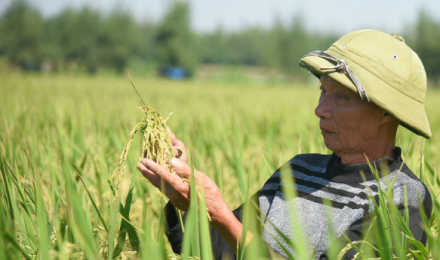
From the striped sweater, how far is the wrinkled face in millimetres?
56

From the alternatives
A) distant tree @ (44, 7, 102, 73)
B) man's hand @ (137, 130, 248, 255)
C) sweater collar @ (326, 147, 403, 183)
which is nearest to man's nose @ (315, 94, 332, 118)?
sweater collar @ (326, 147, 403, 183)

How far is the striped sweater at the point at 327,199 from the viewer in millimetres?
973

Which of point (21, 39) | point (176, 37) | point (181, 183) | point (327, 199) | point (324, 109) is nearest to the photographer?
point (181, 183)

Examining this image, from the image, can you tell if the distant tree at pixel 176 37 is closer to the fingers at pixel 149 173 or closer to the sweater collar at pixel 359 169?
the sweater collar at pixel 359 169

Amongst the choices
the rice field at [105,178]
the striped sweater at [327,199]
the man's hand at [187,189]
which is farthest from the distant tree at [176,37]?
the man's hand at [187,189]

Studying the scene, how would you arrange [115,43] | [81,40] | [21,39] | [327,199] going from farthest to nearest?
[115,43] < [81,40] < [21,39] < [327,199]

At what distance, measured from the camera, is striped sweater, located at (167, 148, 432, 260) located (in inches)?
38.3

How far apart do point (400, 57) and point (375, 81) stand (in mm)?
104

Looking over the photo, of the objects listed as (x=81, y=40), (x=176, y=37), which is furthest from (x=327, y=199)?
(x=176, y=37)

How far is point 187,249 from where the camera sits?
693 millimetres

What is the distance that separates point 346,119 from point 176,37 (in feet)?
105

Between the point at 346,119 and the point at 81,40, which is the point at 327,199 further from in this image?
the point at 81,40

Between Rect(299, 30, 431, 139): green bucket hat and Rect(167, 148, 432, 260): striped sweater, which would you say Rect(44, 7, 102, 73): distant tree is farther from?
Rect(299, 30, 431, 139): green bucket hat

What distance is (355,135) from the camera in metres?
1.08
